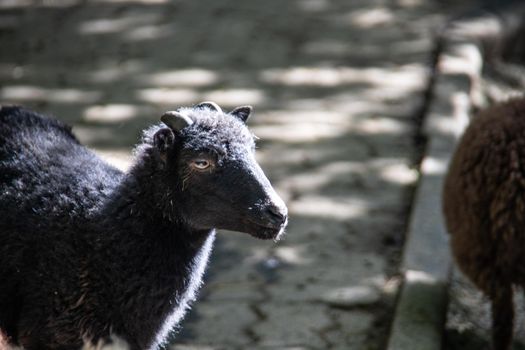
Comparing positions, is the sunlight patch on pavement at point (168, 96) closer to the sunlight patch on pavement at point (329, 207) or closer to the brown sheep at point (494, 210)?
the sunlight patch on pavement at point (329, 207)

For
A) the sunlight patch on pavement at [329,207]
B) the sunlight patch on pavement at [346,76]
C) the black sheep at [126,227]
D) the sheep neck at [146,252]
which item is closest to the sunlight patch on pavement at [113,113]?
the sunlight patch on pavement at [346,76]

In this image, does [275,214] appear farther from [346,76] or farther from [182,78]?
[346,76]

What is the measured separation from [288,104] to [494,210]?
3.42 metres

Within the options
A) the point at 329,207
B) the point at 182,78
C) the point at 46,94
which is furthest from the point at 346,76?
the point at 46,94

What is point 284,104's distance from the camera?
28.5 feet

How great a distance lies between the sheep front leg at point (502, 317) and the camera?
5.62 meters

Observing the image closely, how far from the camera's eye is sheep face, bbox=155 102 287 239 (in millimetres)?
4508

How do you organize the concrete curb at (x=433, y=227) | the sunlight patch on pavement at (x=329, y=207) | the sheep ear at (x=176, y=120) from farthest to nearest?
the sunlight patch on pavement at (x=329, y=207)
the concrete curb at (x=433, y=227)
the sheep ear at (x=176, y=120)

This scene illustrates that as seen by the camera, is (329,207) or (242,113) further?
(329,207)

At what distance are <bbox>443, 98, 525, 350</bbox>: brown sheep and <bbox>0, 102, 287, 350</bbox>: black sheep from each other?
1.50 meters

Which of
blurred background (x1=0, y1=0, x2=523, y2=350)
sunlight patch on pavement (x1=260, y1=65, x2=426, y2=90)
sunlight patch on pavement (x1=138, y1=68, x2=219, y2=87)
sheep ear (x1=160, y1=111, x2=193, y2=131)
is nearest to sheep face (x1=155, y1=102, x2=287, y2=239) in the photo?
sheep ear (x1=160, y1=111, x2=193, y2=131)

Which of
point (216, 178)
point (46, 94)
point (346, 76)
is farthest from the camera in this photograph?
point (346, 76)

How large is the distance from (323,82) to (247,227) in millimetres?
4713

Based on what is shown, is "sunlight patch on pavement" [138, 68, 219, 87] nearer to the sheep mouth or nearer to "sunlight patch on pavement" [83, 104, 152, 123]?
"sunlight patch on pavement" [83, 104, 152, 123]
